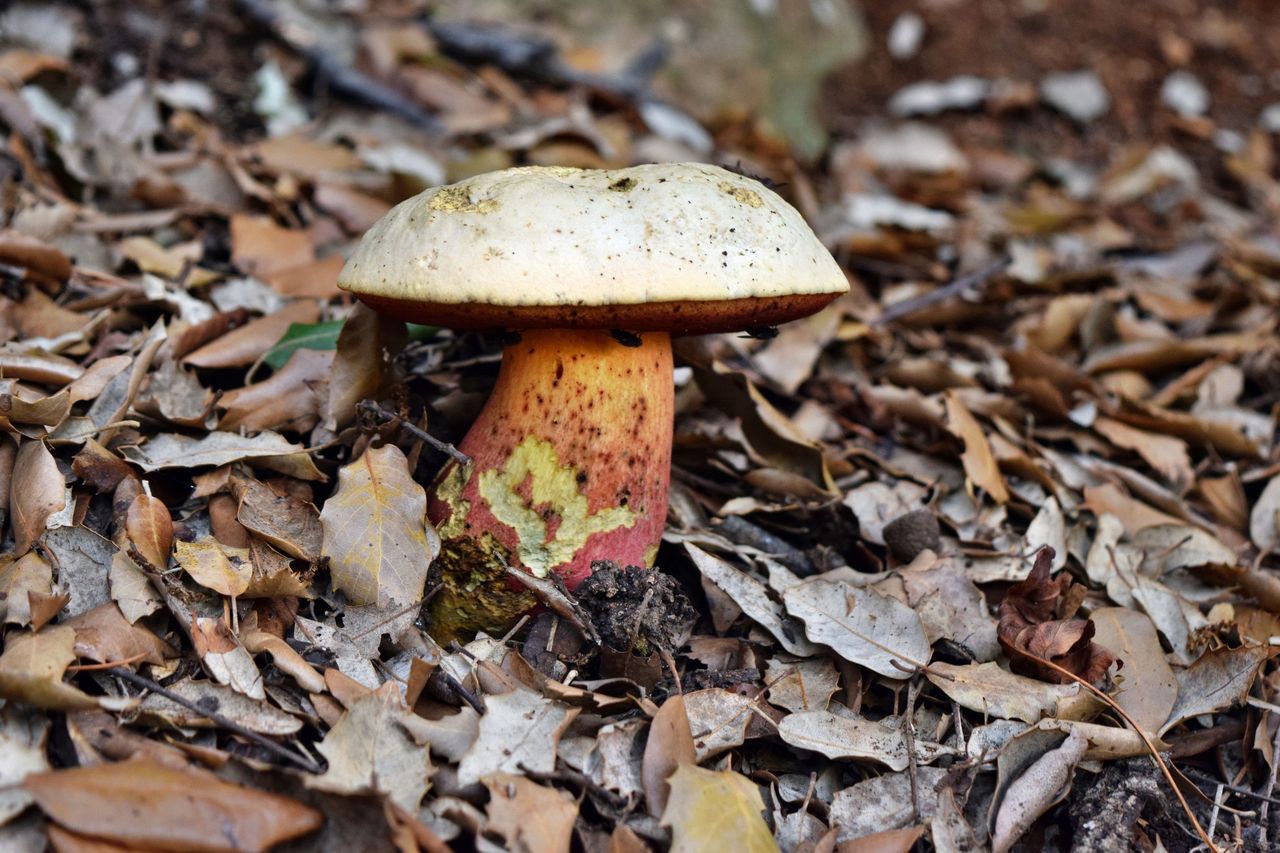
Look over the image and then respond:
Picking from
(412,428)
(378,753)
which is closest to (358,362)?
(412,428)

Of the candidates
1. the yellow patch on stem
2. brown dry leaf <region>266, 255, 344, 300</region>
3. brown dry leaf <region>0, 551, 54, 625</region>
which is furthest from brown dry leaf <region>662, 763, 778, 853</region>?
brown dry leaf <region>266, 255, 344, 300</region>

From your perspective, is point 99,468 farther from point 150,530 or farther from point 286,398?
point 286,398

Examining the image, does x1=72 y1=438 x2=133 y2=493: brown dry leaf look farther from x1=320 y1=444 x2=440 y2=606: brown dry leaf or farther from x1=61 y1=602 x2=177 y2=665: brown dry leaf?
x1=320 y1=444 x2=440 y2=606: brown dry leaf

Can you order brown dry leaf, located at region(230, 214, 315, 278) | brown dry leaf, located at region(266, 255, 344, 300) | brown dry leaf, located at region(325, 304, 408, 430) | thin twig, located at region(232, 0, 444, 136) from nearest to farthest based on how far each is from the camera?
1. brown dry leaf, located at region(325, 304, 408, 430)
2. brown dry leaf, located at region(266, 255, 344, 300)
3. brown dry leaf, located at region(230, 214, 315, 278)
4. thin twig, located at region(232, 0, 444, 136)

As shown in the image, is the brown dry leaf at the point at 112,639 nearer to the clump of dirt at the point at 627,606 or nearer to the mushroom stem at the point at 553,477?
the mushroom stem at the point at 553,477

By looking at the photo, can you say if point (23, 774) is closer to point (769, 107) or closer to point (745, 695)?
point (745, 695)

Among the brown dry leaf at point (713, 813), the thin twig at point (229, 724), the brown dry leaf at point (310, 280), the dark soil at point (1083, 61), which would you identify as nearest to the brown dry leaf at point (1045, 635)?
the brown dry leaf at point (713, 813)

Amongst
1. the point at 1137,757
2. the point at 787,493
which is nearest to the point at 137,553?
the point at 787,493
